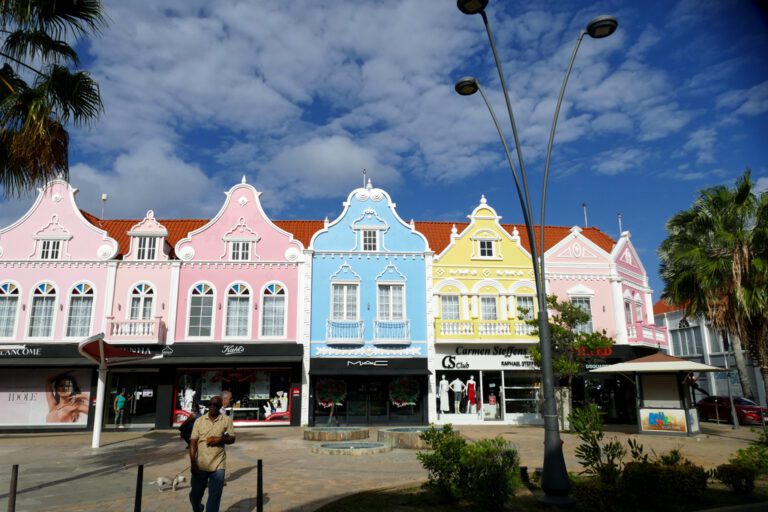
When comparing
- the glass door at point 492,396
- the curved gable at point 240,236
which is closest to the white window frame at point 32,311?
the curved gable at point 240,236

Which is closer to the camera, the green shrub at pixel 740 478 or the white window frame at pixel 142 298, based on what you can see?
the green shrub at pixel 740 478

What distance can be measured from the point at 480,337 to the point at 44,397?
19171 mm

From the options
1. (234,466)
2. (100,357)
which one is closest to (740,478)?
(234,466)

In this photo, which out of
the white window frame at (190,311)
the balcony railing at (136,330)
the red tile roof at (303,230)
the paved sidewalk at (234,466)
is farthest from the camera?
the red tile roof at (303,230)

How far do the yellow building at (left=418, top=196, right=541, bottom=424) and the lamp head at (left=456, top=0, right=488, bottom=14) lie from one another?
1702 cm

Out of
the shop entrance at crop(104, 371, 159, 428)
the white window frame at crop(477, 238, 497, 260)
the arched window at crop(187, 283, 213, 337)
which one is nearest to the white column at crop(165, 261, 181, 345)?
the arched window at crop(187, 283, 213, 337)

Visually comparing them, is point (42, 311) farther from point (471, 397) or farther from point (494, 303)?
point (494, 303)

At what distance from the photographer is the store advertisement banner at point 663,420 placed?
20125mm

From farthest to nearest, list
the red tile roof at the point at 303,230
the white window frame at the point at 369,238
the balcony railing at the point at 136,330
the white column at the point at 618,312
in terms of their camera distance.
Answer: the red tile roof at the point at 303,230 → the white column at the point at 618,312 → the white window frame at the point at 369,238 → the balcony railing at the point at 136,330

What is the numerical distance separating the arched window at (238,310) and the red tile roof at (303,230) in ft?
15.3

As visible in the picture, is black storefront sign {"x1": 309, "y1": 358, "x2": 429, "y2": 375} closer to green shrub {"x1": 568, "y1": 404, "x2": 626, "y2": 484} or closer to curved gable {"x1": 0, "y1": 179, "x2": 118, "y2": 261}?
curved gable {"x1": 0, "y1": 179, "x2": 118, "y2": 261}

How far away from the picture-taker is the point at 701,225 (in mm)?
22859

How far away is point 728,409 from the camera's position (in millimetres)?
28375

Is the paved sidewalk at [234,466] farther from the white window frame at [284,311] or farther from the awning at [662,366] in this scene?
the white window frame at [284,311]
